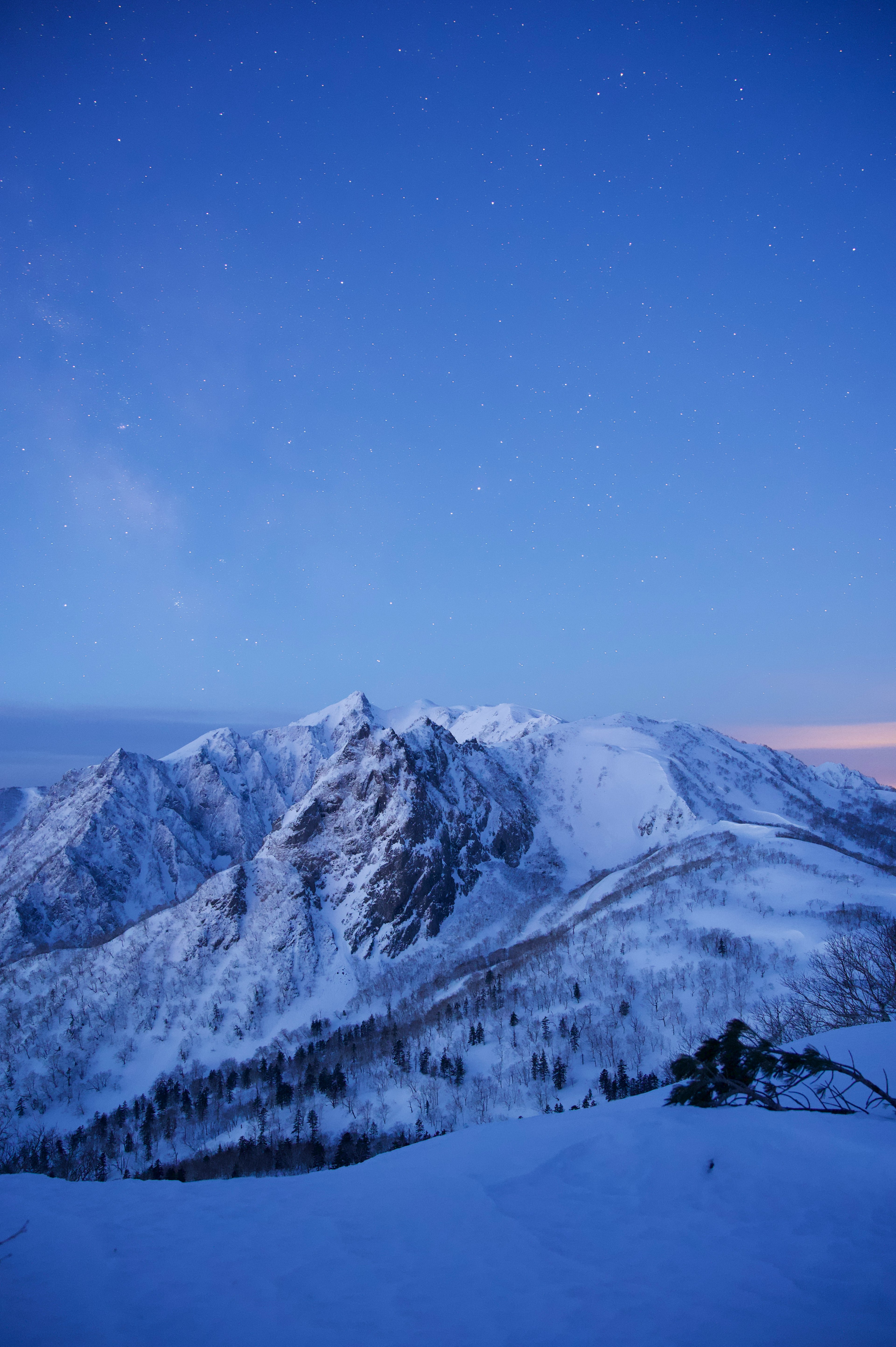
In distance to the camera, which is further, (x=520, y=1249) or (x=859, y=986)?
(x=859, y=986)

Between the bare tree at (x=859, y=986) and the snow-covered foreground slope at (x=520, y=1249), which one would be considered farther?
the bare tree at (x=859, y=986)

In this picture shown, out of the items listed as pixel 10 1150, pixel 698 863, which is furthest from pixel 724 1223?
pixel 10 1150

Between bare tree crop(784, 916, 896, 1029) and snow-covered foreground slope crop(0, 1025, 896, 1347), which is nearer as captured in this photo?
snow-covered foreground slope crop(0, 1025, 896, 1347)

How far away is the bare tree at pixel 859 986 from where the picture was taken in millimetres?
27016

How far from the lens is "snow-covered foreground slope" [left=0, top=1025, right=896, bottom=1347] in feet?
21.7

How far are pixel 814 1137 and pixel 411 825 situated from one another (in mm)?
195975

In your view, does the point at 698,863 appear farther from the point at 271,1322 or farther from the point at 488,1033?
the point at 271,1322

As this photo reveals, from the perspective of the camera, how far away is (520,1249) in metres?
8.29

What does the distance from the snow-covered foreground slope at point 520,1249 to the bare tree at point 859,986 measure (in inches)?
413

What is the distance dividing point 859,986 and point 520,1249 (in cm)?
3304

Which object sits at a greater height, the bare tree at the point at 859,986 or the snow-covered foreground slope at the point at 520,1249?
the snow-covered foreground slope at the point at 520,1249

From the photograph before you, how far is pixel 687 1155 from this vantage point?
1002 centimetres

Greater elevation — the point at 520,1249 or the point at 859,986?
the point at 520,1249

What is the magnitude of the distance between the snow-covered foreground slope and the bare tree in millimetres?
10497
